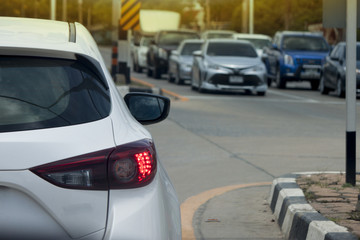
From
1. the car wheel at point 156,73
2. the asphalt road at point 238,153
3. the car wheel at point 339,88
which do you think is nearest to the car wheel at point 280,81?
the car wheel at point 339,88

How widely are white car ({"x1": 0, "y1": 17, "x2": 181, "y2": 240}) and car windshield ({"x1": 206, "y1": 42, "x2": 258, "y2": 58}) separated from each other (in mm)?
22764

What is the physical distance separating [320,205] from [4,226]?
4.00 metres

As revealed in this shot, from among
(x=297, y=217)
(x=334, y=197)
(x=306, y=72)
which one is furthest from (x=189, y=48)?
(x=297, y=217)

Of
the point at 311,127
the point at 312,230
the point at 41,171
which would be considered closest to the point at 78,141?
the point at 41,171

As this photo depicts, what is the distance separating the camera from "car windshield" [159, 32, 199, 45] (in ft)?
122

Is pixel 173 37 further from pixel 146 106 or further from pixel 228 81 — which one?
pixel 146 106

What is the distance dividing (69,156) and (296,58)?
26875 mm

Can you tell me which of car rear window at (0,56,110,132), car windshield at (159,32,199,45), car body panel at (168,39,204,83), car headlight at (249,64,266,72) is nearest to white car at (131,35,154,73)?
car windshield at (159,32,199,45)

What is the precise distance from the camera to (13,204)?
135 inches

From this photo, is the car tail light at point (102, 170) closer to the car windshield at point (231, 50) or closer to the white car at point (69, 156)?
the white car at point (69, 156)

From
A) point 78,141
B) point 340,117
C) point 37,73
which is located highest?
point 37,73

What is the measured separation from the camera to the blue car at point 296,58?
29797mm

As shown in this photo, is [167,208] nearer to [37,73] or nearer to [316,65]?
[37,73]

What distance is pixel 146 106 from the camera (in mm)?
4910
